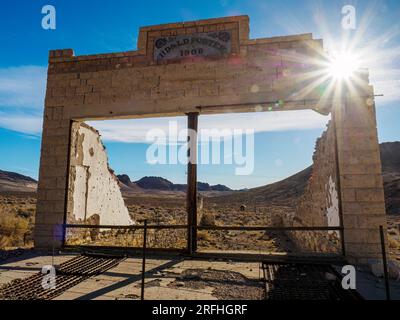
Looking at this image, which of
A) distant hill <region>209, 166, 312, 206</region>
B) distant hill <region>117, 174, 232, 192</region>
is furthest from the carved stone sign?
distant hill <region>117, 174, 232, 192</region>

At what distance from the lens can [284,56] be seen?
7.64 meters

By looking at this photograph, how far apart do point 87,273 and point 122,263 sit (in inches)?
39.5

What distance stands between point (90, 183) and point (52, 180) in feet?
5.68

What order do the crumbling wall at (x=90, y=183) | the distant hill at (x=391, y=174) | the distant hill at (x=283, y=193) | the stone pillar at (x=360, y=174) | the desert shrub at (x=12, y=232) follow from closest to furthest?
the stone pillar at (x=360, y=174) → the crumbling wall at (x=90, y=183) → the desert shrub at (x=12, y=232) → the distant hill at (x=391, y=174) → the distant hill at (x=283, y=193)

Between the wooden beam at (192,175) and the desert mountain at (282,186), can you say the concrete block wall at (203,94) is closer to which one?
the wooden beam at (192,175)

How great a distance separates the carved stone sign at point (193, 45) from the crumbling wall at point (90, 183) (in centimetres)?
337

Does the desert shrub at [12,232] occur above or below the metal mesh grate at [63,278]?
above

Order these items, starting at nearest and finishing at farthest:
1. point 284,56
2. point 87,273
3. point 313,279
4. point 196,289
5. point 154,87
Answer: point 196,289
point 313,279
point 87,273
point 284,56
point 154,87

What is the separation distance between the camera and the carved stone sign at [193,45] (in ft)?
26.2

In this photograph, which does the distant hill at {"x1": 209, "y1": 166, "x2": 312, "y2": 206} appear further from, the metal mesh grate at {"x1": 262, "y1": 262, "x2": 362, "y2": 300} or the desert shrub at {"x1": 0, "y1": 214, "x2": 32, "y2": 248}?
the metal mesh grate at {"x1": 262, "y1": 262, "x2": 362, "y2": 300}

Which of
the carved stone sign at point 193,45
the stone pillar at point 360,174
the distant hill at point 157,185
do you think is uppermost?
the distant hill at point 157,185

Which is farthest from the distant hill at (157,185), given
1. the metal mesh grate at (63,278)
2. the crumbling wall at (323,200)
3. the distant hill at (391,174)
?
the metal mesh grate at (63,278)
